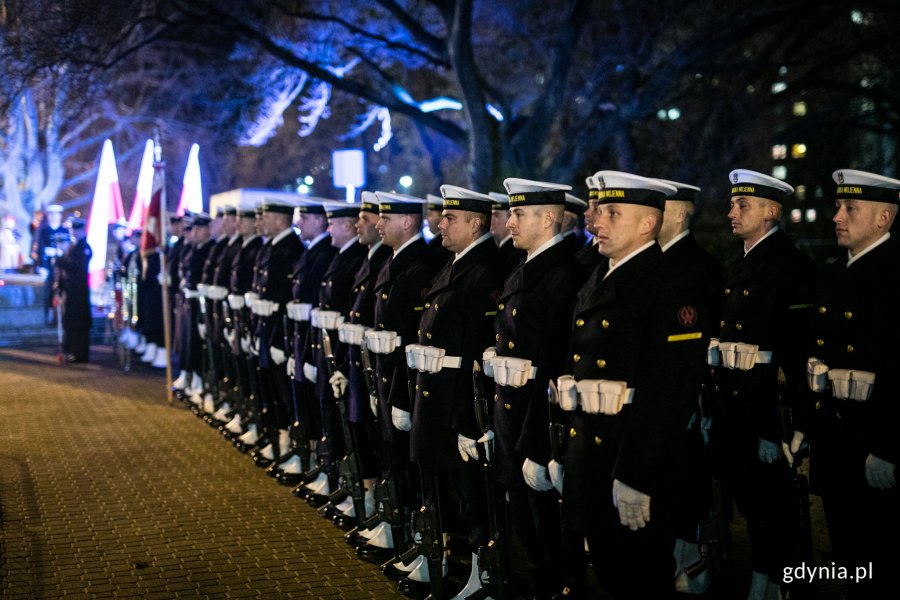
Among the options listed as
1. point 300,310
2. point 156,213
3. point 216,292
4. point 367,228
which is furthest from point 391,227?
point 156,213

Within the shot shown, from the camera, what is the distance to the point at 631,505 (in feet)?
13.0

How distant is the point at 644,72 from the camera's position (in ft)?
62.7

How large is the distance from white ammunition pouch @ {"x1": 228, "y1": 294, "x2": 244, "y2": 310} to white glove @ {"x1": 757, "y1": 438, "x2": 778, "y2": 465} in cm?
559

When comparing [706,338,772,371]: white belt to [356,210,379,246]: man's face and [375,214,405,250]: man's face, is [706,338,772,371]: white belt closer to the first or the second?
[375,214,405,250]: man's face

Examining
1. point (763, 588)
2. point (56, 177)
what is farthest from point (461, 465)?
point (56, 177)

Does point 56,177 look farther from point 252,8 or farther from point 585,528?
point 585,528

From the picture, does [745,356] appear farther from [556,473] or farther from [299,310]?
[299,310]

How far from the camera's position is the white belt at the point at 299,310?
307 inches

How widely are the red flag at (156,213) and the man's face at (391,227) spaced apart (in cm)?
595

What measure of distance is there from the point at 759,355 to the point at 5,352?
1509 cm

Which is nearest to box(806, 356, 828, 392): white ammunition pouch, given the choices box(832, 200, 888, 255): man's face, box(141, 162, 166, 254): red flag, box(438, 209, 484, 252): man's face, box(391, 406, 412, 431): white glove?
box(832, 200, 888, 255): man's face

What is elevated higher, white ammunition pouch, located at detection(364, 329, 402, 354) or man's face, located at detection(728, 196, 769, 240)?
man's face, located at detection(728, 196, 769, 240)

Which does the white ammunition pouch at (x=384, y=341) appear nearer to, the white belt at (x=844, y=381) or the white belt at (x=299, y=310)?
the white belt at (x=299, y=310)

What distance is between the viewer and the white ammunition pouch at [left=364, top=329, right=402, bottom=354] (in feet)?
20.0
